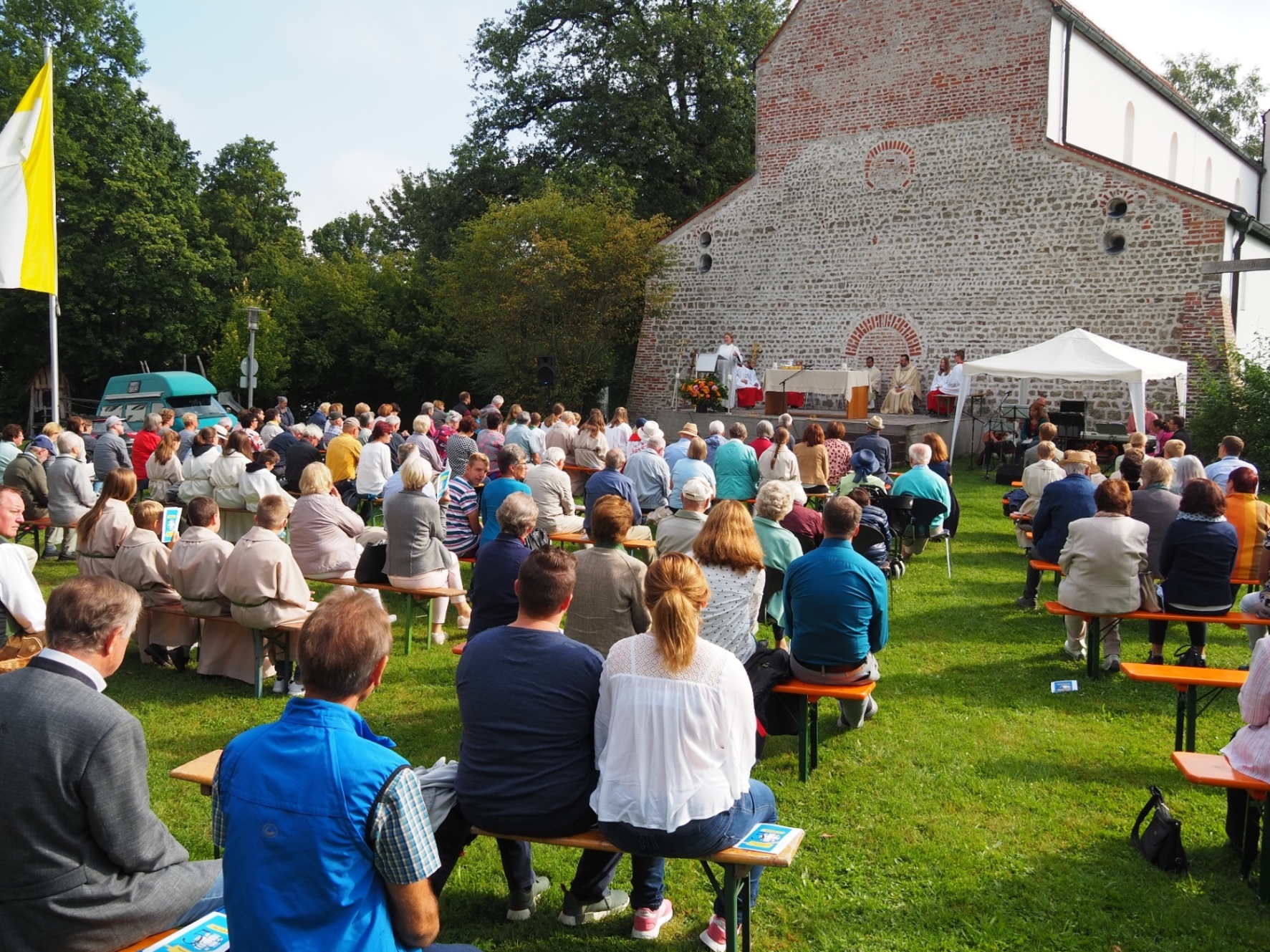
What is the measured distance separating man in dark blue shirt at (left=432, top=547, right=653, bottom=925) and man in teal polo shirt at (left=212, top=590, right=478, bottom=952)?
119 centimetres

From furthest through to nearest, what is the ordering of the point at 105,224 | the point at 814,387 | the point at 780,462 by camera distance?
1. the point at 105,224
2. the point at 814,387
3. the point at 780,462

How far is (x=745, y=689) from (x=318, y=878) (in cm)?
174

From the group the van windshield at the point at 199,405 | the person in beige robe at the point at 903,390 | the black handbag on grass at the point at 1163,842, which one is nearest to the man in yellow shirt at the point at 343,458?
the black handbag on grass at the point at 1163,842

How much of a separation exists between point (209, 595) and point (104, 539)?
1300mm

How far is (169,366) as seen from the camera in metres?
32.1

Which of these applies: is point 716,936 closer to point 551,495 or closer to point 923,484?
point 551,495

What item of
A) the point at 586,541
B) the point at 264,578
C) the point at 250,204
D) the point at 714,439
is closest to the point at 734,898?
the point at 264,578

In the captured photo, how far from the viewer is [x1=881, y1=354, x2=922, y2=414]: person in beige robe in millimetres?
21578

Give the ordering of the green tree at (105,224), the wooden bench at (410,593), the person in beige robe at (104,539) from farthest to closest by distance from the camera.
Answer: the green tree at (105,224)
the wooden bench at (410,593)
the person in beige robe at (104,539)

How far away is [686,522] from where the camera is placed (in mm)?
7121

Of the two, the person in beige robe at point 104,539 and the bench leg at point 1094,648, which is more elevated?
the person in beige robe at point 104,539

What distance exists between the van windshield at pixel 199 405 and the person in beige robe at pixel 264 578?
54.7 ft

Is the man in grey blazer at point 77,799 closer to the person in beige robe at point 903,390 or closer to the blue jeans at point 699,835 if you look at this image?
the blue jeans at point 699,835

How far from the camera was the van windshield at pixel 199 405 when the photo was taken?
74.9ft
